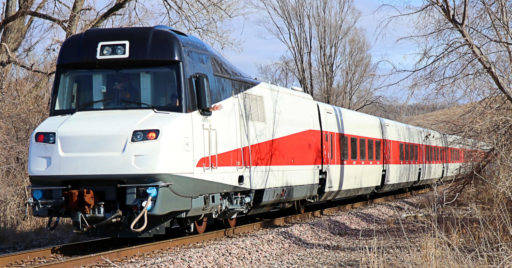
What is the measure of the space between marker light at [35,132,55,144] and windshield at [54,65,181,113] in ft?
2.13

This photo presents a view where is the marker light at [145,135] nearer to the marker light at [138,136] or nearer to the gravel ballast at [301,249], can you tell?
the marker light at [138,136]

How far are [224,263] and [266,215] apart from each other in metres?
A: 7.61

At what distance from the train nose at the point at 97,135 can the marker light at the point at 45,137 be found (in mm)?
144

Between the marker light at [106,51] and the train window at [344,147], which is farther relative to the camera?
the train window at [344,147]

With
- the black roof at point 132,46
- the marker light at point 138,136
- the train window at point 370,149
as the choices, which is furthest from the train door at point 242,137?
the train window at point 370,149

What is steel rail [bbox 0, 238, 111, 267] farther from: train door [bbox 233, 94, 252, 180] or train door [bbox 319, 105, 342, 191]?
train door [bbox 319, 105, 342, 191]

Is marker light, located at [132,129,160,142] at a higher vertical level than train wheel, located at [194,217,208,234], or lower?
higher

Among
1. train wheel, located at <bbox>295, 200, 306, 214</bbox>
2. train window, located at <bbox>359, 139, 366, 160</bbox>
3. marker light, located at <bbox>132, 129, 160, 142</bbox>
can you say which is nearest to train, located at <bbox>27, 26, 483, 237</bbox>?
marker light, located at <bbox>132, 129, 160, 142</bbox>

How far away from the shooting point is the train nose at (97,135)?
816 cm

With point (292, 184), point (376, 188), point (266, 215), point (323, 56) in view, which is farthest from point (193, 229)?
point (323, 56)

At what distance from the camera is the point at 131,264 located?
8195mm

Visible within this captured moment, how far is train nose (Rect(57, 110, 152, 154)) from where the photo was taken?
8.16 m

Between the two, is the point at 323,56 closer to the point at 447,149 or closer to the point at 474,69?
the point at 447,149

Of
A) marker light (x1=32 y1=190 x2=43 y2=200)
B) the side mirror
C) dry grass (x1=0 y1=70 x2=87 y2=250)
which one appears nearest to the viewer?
marker light (x1=32 y1=190 x2=43 y2=200)
